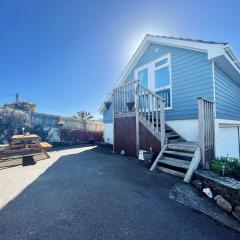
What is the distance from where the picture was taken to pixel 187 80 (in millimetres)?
6410

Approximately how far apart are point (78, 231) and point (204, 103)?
163 inches

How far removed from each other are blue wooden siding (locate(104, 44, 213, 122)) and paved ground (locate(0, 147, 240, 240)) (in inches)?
134

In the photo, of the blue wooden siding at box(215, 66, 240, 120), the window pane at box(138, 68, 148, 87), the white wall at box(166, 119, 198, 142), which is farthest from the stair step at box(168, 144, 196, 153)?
the window pane at box(138, 68, 148, 87)

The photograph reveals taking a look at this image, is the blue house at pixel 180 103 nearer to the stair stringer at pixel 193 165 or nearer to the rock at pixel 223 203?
the stair stringer at pixel 193 165

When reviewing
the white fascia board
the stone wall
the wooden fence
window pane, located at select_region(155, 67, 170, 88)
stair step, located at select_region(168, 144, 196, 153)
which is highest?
the white fascia board

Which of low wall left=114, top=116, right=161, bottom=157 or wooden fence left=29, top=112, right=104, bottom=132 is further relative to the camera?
wooden fence left=29, top=112, right=104, bottom=132

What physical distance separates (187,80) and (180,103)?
3.04 ft

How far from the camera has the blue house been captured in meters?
4.82

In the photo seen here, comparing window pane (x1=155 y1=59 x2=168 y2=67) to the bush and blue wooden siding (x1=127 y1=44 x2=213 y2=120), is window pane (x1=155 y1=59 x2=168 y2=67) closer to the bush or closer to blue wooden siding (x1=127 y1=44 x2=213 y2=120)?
blue wooden siding (x1=127 y1=44 x2=213 y2=120)

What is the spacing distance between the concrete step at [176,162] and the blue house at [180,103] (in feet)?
0.08

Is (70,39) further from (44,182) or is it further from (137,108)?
(44,182)

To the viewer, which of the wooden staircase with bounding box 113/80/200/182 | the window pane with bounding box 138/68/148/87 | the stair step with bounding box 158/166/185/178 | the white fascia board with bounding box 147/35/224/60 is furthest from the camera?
the window pane with bounding box 138/68/148/87

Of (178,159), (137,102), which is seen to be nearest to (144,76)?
(137,102)

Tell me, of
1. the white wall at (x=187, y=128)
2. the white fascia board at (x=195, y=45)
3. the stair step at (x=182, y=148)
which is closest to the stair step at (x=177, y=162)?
the stair step at (x=182, y=148)
